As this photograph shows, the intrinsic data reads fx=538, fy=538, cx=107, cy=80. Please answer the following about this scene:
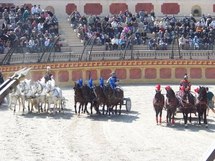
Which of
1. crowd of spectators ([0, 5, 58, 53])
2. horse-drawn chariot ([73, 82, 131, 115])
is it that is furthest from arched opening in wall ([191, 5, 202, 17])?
horse-drawn chariot ([73, 82, 131, 115])

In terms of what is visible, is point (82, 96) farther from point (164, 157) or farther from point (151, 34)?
point (151, 34)

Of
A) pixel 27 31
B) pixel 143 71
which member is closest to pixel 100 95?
pixel 143 71

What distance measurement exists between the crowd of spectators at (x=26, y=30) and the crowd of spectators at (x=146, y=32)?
247cm

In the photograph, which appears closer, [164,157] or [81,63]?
[164,157]

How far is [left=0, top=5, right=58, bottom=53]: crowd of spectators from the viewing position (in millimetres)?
36000

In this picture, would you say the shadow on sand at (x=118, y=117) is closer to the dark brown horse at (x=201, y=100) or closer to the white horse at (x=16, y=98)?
the white horse at (x=16, y=98)

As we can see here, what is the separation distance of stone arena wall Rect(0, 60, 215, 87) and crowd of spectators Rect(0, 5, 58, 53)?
8.69 feet

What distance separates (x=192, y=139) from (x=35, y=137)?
5.79m

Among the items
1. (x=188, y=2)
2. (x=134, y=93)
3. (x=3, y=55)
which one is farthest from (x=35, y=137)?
(x=188, y=2)

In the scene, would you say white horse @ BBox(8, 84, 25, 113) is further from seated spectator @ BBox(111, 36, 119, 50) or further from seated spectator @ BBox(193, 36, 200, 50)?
seated spectator @ BBox(193, 36, 200, 50)

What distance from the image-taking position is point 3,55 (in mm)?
35094

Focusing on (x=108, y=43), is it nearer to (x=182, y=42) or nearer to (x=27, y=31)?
(x=182, y=42)

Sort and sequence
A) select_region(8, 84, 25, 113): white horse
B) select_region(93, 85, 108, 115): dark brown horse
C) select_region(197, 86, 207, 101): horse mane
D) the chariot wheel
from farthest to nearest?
1. the chariot wheel
2. select_region(8, 84, 25, 113): white horse
3. select_region(93, 85, 108, 115): dark brown horse
4. select_region(197, 86, 207, 101): horse mane

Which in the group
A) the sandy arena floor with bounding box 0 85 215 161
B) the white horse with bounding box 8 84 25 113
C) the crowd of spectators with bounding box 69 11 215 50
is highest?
the crowd of spectators with bounding box 69 11 215 50
